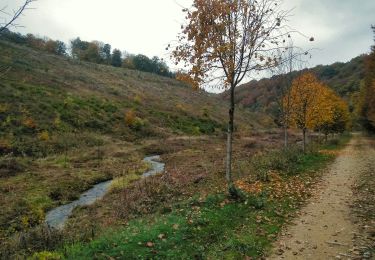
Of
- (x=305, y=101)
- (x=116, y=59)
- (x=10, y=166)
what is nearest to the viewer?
(x=10, y=166)

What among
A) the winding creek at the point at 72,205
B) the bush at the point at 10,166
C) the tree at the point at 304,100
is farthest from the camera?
the tree at the point at 304,100

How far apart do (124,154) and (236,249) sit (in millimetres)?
28625

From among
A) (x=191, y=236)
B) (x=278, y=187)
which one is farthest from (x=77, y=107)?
(x=191, y=236)

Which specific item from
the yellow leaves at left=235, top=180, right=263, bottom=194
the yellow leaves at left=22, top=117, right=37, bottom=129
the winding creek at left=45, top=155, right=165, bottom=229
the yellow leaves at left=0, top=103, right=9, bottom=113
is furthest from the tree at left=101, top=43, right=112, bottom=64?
the yellow leaves at left=235, top=180, right=263, bottom=194

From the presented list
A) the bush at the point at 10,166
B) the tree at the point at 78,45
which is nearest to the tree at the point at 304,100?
the bush at the point at 10,166

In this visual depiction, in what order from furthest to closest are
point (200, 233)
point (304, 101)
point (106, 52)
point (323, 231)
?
point (106, 52)
point (304, 101)
point (323, 231)
point (200, 233)

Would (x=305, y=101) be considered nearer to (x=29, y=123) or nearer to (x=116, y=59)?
(x=29, y=123)

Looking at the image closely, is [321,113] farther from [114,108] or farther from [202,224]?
[114,108]

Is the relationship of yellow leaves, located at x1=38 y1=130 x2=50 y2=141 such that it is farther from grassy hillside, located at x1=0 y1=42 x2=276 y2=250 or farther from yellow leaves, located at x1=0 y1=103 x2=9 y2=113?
yellow leaves, located at x1=0 y1=103 x2=9 y2=113

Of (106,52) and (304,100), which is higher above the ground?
(106,52)

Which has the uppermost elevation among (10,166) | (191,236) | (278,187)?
(278,187)

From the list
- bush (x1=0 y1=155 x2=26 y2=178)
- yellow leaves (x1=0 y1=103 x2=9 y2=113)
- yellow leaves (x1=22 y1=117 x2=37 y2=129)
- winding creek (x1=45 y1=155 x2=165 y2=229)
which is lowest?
winding creek (x1=45 y1=155 x2=165 y2=229)

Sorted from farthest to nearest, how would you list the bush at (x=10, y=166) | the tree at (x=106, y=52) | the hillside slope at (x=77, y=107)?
the tree at (x=106, y=52), the hillside slope at (x=77, y=107), the bush at (x=10, y=166)

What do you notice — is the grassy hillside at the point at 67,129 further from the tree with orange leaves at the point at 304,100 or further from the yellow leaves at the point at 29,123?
the tree with orange leaves at the point at 304,100
